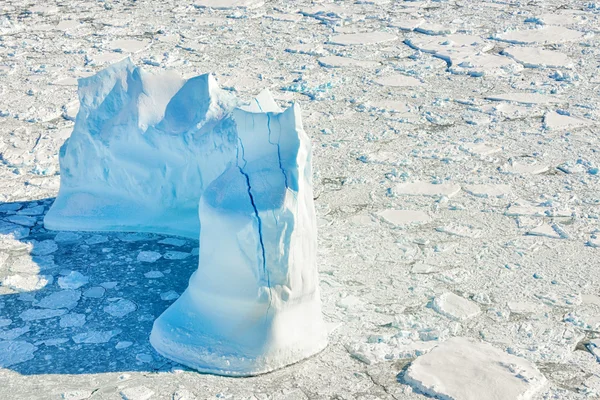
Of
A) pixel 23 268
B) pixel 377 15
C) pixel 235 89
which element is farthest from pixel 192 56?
pixel 23 268

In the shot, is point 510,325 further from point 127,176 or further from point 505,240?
point 127,176

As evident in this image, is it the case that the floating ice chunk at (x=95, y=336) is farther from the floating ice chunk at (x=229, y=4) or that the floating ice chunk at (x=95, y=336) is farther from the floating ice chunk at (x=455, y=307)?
the floating ice chunk at (x=229, y=4)

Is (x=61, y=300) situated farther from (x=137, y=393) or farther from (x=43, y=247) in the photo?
(x=137, y=393)

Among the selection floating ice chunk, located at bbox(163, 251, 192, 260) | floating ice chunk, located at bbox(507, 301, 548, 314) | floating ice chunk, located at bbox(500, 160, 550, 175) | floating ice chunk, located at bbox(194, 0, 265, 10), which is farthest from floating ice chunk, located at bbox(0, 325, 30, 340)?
floating ice chunk, located at bbox(194, 0, 265, 10)

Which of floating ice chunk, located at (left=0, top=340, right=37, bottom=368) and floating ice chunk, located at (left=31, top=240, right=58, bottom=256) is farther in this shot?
floating ice chunk, located at (left=31, top=240, right=58, bottom=256)

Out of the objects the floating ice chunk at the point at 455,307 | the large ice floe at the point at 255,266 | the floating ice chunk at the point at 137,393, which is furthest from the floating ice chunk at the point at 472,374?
the floating ice chunk at the point at 137,393

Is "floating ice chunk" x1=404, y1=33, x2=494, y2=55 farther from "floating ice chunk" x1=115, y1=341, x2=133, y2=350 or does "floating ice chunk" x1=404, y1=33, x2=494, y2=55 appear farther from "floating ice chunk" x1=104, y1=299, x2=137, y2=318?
"floating ice chunk" x1=115, y1=341, x2=133, y2=350
